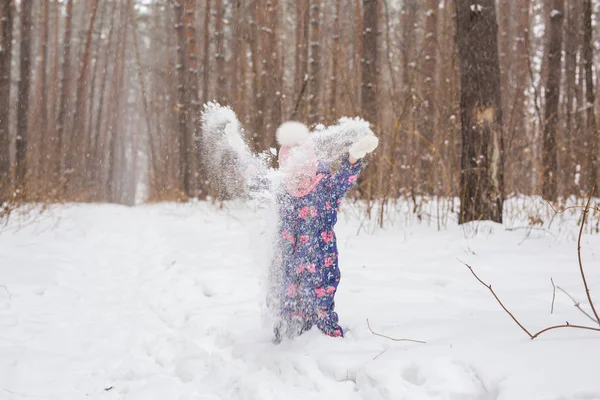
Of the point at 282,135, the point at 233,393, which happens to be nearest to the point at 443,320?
the point at 233,393

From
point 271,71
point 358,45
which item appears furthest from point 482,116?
point 358,45

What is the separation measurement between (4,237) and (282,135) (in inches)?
189

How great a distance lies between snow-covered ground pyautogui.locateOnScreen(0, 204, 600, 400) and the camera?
1906 millimetres

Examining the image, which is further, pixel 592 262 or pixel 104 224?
pixel 104 224

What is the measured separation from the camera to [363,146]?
215cm

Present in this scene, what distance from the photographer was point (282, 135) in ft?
7.59

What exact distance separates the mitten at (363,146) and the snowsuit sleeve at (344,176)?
0.27ft

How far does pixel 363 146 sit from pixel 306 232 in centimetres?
55

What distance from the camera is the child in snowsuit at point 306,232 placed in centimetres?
230

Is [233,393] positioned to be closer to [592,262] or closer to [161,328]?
[161,328]

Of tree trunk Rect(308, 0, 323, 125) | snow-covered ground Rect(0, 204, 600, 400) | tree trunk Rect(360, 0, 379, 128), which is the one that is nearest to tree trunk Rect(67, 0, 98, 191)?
tree trunk Rect(308, 0, 323, 125)

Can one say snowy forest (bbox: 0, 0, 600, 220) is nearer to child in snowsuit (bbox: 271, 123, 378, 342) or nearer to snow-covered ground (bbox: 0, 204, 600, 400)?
snow-covered ground (bbox: 0, 204, 600, 400)

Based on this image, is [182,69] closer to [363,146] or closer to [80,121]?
[80,121]

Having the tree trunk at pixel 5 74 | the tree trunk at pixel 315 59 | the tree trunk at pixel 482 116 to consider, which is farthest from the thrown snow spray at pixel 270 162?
the tree trunk at pixel 315 59
